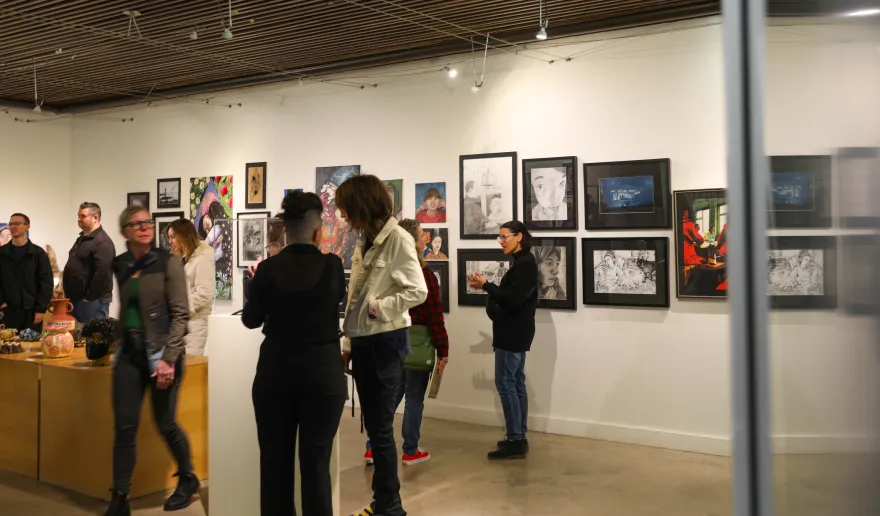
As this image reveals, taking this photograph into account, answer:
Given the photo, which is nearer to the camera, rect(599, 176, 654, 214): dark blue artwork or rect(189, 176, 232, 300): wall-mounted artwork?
rect(599, 176, 654, 214): dark blue artwork

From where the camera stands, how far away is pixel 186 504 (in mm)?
4320

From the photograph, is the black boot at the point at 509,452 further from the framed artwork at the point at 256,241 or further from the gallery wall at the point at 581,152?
the framed artwork at the point at 256,241

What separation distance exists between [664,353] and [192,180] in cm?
599

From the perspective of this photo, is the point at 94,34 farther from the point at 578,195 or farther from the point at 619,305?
the point at 619,305

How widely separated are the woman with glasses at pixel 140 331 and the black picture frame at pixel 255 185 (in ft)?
14.3

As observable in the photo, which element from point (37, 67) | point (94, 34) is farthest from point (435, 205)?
point (37, 67)

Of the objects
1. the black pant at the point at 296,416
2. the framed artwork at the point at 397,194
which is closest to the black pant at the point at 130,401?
the black pant at the point at 296,416

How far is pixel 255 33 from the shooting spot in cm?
670

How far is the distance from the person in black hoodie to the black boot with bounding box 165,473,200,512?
2.17m

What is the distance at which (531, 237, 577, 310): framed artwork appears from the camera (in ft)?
20.7

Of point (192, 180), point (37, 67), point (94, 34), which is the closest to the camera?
Result: point (94, 34)

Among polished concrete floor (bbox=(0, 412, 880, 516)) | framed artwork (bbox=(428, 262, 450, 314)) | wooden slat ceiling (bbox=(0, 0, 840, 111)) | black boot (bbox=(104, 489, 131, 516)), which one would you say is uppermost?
wooden slat ceiling (bbox=(0, 0, 840, 111))

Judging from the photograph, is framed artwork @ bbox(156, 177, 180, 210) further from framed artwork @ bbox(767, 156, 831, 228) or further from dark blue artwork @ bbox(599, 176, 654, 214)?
framed artwork @ bbox(767, 156, 831, 228)

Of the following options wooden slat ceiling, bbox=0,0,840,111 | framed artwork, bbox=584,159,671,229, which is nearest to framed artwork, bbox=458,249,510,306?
framed artwork, bbox=584,159,671,229
